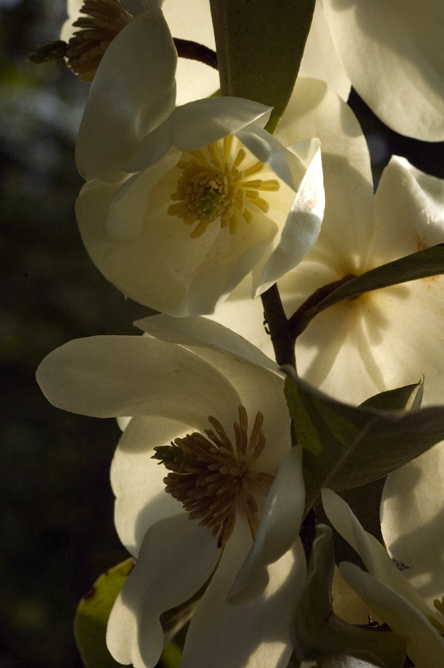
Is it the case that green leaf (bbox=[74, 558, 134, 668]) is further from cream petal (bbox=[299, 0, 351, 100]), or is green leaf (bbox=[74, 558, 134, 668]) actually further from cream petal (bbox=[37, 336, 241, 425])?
cream petal (bbox=[299, 0, 351, 100])

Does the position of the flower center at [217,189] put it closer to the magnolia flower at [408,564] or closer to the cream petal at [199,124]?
the cream petal at [199,124]

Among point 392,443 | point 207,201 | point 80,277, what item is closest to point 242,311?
point 207,201

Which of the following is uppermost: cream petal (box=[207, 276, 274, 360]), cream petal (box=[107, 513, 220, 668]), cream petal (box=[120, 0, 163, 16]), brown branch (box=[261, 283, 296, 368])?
cream petal (box=[120, 0, 163, 16])

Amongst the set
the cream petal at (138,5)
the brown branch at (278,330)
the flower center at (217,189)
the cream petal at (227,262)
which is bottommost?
the brown branch at (278,330)

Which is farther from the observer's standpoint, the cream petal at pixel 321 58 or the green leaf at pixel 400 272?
the cream petal at pixel 321 58

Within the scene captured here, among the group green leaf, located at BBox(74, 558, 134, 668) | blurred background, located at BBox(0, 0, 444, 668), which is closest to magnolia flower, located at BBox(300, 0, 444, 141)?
green leaf, located at BBox(74, 558, 134, 668)

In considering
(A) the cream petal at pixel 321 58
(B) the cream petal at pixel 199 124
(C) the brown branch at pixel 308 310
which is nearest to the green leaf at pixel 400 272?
(C) the brown branch at pixel 308 310

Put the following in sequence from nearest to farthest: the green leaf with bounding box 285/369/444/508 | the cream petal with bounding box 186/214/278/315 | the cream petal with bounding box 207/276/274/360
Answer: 1. the green leaf with bounding box 285/369/444/508
2. the cream petal with bounding box 186/214/278/315
3. the cream petal with bounding box 207/276/274/360
